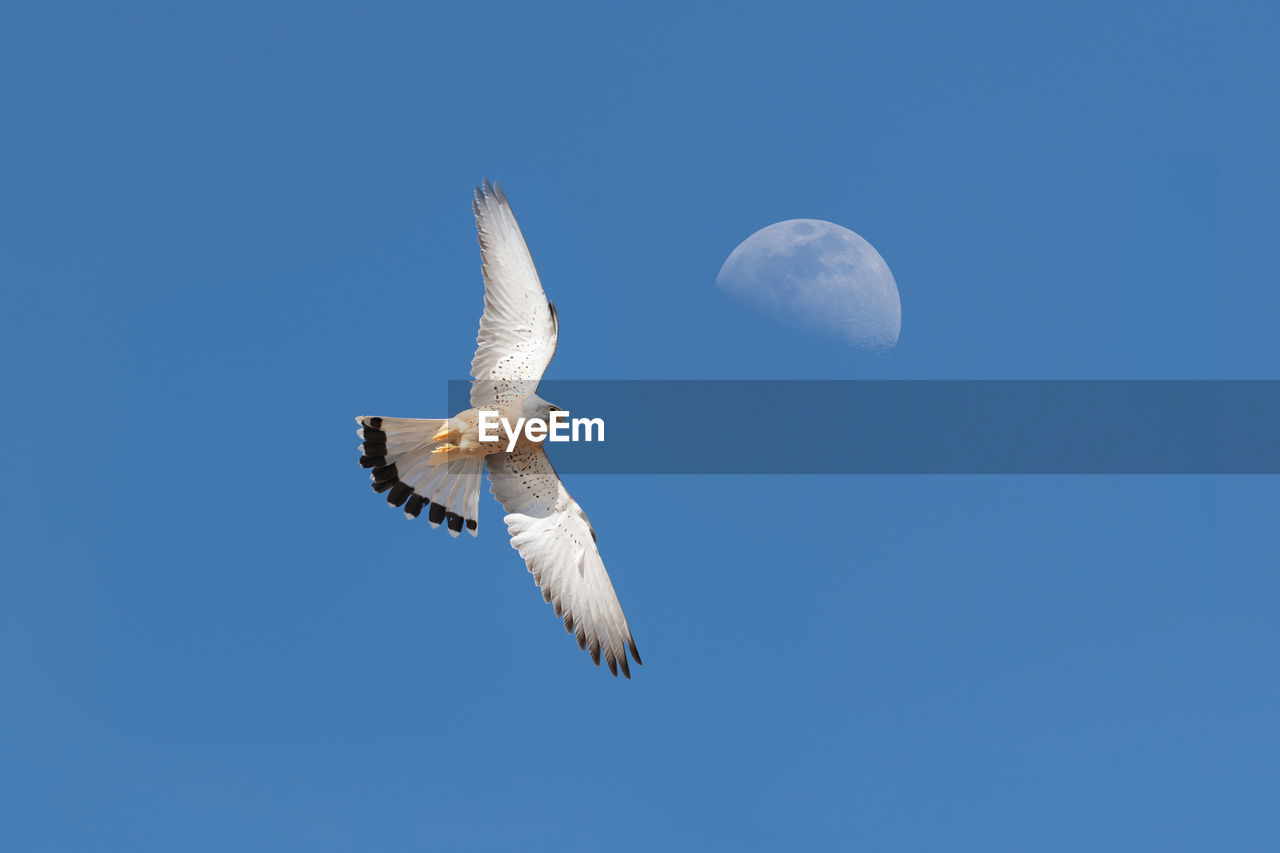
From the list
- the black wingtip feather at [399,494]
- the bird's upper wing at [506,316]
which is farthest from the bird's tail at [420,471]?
the bird's upper wing at [506,316]

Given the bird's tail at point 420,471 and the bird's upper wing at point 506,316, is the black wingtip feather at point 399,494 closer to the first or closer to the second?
the bird's tail at point 420,471

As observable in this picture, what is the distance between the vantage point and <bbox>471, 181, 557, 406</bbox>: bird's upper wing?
10.5 metres

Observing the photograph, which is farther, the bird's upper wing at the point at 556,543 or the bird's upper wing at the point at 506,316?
the bird's upper wing at the point at 556,543

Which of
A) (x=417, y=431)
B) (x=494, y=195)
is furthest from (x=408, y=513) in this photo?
(x=494, y=195)

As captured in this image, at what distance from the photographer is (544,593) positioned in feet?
37.1

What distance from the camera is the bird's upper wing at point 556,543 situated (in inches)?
443

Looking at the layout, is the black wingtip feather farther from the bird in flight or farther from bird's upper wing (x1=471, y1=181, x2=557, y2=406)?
bird's upper wing (x1=471, y1=181, x2=557, y2=406)

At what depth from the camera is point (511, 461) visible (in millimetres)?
11289

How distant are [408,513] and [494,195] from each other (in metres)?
2.55

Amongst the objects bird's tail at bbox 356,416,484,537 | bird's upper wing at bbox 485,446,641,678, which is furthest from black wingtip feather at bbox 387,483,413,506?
bird's upper wing at bbox 485,446,641,678

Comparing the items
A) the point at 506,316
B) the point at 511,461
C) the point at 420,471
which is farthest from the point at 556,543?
the point at 506,316

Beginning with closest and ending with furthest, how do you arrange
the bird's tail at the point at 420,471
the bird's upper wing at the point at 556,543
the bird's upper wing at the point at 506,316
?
1. the bird's upper wing at the point at 506,316
2. the bird's tail at the point at 420,471
3. the bird's upper wing at the point at 556,543

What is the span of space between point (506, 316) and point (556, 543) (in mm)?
1917

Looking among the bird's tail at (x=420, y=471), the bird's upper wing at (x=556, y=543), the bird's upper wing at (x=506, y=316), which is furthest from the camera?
the bird's upper wing at (x=556, y=543)
